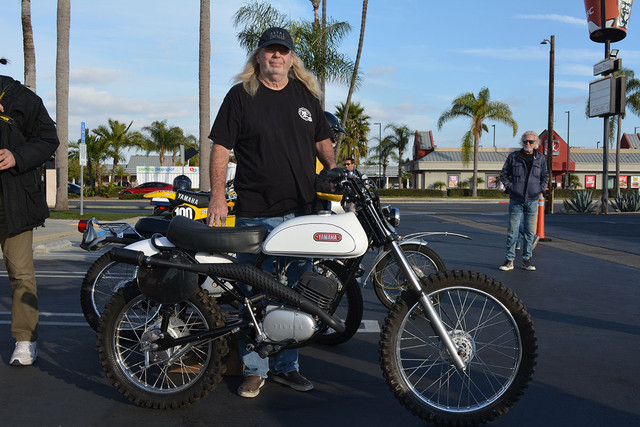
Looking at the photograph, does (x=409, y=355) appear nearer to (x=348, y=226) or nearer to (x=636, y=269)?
(x=348, y=226)

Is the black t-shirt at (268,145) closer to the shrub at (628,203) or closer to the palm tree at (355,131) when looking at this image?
the shrub at (628,203)

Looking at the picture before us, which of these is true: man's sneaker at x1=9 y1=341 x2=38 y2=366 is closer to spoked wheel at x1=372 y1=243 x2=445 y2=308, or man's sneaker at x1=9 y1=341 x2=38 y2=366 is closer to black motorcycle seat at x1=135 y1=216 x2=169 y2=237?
black motorcycle seat at x1=135 y1=216 x2=169 y2=237

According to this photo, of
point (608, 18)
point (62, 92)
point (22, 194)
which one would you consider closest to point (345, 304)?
point (22, 194)

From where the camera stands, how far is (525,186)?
859 centimetres

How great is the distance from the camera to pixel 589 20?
23.7 metres

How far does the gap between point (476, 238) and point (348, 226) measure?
1092 centimetres

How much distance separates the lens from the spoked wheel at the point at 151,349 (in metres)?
3.38

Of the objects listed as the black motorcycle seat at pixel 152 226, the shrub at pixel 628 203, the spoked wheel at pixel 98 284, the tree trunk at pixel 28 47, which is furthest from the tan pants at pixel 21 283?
the shrub at pixel 628 203

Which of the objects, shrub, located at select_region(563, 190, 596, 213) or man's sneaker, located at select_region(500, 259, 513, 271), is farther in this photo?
shrub, located at select_region(563, 190, 596, 213)

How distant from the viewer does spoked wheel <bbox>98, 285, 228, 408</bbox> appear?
11.1 ft

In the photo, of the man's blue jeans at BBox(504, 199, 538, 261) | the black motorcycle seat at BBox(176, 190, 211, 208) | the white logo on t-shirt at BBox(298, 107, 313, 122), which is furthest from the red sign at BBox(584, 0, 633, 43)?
the white logo on t-shirt at BBox(298, 107, 313, 122)

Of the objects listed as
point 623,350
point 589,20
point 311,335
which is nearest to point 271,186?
point 311,335

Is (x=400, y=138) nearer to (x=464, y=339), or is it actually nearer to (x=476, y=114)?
(x=476, y=114)

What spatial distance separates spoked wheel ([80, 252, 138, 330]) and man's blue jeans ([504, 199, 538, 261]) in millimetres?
5935
